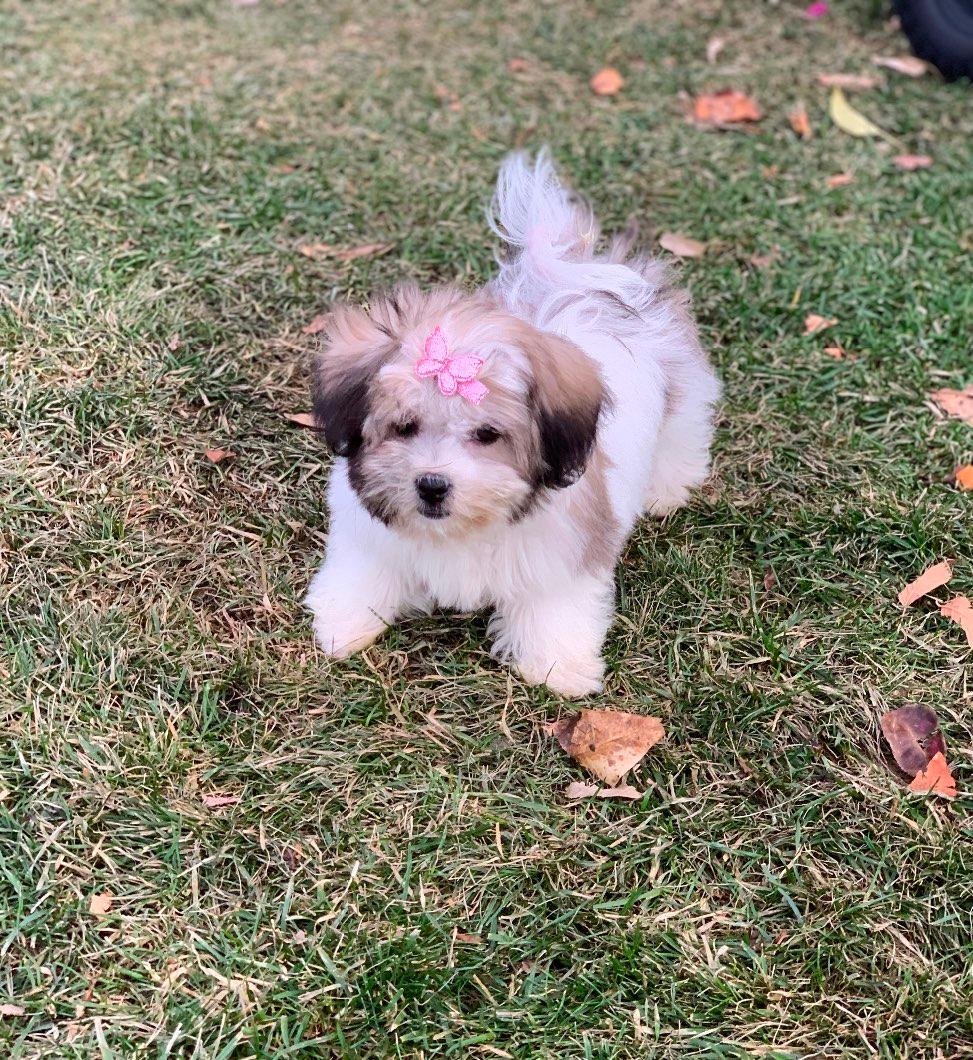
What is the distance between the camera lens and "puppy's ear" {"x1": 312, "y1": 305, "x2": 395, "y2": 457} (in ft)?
8.68

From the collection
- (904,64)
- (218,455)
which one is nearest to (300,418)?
(218,455)

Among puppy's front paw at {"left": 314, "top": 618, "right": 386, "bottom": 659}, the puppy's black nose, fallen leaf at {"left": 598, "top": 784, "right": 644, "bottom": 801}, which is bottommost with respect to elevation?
fallen leaf at {"left": 598, "top": 784, "right": 644, "bottom": 801}

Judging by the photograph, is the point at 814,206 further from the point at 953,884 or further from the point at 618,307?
the point at 953,884

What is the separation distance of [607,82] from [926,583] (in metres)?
3.61

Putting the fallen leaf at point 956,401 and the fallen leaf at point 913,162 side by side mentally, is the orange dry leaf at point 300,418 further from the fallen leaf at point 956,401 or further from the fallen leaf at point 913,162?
the fallen leaf at point 913,162

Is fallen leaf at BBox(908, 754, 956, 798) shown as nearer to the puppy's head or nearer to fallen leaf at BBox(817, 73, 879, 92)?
the puppy's head

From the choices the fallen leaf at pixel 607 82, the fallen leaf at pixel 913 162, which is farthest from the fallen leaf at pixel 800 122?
the fallen leaf at pixel 607 82

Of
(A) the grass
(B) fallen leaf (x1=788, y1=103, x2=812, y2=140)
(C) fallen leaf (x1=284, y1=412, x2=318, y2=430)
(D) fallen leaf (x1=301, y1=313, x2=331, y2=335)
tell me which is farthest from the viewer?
(B) fallen leaf (x1=788, y1=103, x2=812, y2=140)

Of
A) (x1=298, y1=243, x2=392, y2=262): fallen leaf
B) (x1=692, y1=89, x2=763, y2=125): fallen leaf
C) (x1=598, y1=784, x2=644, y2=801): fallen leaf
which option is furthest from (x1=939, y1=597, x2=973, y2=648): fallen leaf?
(x1=692, y1=89, x2=763, y2=125): fallen leaf

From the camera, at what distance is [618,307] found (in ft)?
10.6

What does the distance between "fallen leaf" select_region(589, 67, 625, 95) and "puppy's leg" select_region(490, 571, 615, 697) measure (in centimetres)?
362

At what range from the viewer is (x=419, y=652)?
3.25m

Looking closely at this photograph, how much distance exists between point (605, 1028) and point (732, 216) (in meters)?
3.77

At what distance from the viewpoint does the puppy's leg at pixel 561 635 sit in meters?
3.09
